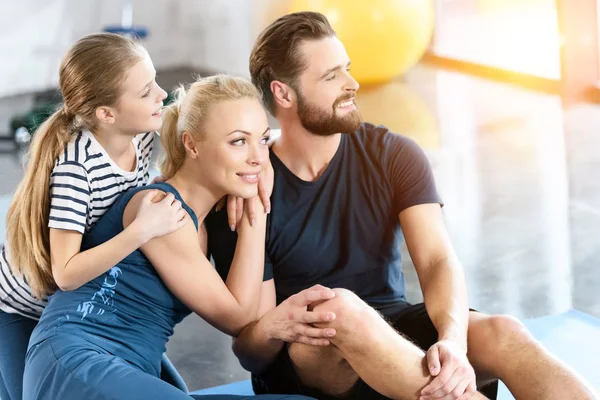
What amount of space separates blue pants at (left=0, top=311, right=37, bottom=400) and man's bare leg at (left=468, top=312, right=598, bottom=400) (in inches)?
40.4

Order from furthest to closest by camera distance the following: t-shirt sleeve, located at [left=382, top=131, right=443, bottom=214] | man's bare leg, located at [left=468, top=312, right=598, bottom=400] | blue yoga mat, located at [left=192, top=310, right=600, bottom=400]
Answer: blue yoga mat, located at [left=192, top=310, right=600, bottom=400]
t-shirt sleeve, located at [left=382, top=131, right=443, bottom=214]
man's bare leg, located at [left=468, top=312, right=598, bottom=400]

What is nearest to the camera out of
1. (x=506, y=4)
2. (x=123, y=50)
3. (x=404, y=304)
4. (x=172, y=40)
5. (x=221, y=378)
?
(x=123, y=50)

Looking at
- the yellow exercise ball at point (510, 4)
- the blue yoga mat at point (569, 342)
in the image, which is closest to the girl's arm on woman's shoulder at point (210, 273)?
the blue yoga mat at point (569, 342)

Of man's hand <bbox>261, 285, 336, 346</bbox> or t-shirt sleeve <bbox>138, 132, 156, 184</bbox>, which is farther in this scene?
t-shirt sleeve <bbox>138, 132, 156, 184</bbox>

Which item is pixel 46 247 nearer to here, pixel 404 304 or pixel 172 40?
pixel 404 304

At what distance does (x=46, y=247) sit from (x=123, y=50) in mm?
482

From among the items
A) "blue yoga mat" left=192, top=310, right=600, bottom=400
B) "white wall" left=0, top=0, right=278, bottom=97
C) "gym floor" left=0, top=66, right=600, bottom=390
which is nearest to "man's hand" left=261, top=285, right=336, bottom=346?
"blue yoga mat" left=192, top=310, right=600, bottom=400

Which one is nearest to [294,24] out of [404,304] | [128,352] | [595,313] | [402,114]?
[404,304]

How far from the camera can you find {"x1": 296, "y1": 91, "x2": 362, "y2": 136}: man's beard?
2182 mm

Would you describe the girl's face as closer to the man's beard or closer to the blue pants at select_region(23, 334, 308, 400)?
the man's beard

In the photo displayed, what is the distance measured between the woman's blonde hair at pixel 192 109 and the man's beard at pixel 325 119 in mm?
188

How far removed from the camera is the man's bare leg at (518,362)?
68.1 inches

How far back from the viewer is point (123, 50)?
2.02 meters

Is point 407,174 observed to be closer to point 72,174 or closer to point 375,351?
point 375,351
